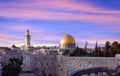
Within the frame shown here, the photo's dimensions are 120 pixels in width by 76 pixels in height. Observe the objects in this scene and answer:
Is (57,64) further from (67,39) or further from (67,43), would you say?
(67,43)

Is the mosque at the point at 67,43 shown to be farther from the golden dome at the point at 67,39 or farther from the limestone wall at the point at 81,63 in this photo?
the limestone wall at the point at 81,63

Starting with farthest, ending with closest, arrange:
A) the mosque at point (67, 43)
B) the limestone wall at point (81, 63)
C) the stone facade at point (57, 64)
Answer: the mosque at point (67, 43) → the stone facade at point (57, 64) → the limestone wall at point (81, 63)

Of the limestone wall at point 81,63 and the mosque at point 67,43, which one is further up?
the mosque at point 67,43

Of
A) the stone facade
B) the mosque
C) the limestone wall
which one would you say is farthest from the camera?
the mosque

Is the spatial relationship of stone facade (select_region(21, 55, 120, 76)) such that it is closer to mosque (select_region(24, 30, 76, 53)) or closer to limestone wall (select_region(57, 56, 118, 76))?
limestone wall (select_region(57, 56, 118, 76))

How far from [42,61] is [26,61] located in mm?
1644

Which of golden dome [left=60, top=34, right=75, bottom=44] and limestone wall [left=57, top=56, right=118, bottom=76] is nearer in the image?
limestone wall [left=57, top=56, right=118, bottom=76]

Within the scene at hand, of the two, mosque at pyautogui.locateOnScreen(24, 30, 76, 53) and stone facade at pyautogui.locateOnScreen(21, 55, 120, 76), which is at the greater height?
mosque at pyautogui.locateOnScreen(24, 30, 76, 53)

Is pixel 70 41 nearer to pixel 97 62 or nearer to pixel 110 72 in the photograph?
pixel 97 62

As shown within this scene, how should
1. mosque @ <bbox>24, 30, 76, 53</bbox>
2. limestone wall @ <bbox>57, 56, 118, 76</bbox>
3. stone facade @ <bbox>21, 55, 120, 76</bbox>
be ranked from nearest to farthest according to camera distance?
limestone wall @ <bbox>57, 56, 118, 76</bbox>, stone facade @ <bbox>21, 55, 120, 76</bbox>, mosque @ <bbox>24, 30, 76, 53</bbox>

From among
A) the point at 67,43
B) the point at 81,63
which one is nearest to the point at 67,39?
the point at 67,43

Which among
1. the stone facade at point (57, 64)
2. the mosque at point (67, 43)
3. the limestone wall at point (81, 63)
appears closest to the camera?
the limestone wall at point (81, 63)

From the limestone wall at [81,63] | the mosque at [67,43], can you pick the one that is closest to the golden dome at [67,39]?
the mosque at [67,43]

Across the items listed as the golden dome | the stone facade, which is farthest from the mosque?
the stone facade
